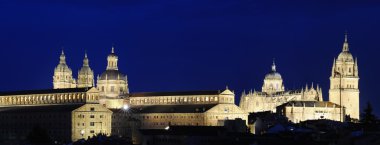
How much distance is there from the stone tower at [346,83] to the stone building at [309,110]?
1159 centimetres

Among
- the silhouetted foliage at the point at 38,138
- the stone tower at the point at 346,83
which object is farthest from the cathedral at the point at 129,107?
the silhouetted foliage at the point at 38,138

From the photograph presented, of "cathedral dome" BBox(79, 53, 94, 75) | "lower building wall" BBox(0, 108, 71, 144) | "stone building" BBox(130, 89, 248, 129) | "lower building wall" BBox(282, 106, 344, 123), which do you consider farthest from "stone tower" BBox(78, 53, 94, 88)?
"lower building wall" BBox(282, 106, 344, 123)

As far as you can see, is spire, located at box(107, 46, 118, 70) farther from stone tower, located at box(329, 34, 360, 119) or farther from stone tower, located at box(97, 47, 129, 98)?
stone tower, located at box(329, 34, 360, 119)

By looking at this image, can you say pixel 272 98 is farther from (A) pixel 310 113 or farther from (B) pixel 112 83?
Result: (B) pixel 112 83

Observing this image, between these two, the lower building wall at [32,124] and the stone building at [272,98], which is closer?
the lower building wall at [32,124]

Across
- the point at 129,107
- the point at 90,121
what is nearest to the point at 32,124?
the point at 90,121

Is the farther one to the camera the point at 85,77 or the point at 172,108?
the point at 85,77

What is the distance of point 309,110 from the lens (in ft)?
578

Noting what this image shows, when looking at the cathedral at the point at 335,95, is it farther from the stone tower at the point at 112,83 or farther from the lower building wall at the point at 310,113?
the stone tower at the point at 112,83

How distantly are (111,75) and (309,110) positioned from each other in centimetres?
3156

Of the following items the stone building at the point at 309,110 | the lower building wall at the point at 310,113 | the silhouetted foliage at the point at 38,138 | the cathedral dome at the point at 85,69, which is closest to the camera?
the silhouetted foliage at the point at 38,138

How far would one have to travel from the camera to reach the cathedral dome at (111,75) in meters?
177

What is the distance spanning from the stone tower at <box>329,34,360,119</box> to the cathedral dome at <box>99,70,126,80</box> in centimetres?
3842

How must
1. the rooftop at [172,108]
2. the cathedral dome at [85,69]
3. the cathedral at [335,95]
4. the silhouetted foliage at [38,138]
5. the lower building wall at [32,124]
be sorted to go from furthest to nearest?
1. the cathedral dome at [85,69]
2. the cathedral at [335,95]
3. the rooftop at [172,108]
4. the lower building wall at [32,124]
5. the silhouetted foliage at [38,138]
